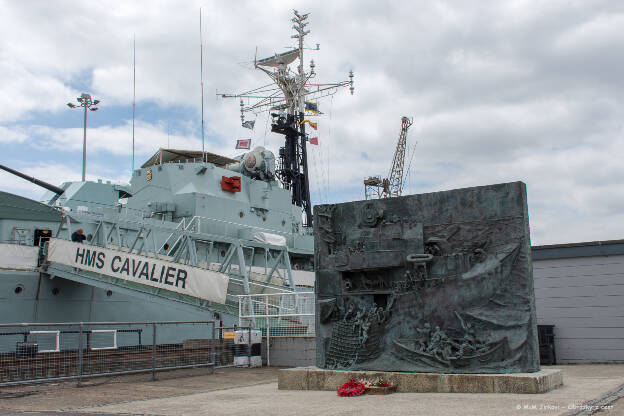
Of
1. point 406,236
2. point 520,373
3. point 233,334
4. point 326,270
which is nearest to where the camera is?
point 520,373

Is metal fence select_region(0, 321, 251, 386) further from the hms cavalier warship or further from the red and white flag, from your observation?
the red and white flag

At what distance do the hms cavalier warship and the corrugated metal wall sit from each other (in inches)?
336

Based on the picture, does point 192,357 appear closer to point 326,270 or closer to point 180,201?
point 326,270

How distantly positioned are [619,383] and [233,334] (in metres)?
9.39

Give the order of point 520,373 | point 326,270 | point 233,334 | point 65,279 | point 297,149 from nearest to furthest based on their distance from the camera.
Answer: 1. point 520,373
2. point 326,270
3. point 233,334
4. point 65,279
5. point 297,149

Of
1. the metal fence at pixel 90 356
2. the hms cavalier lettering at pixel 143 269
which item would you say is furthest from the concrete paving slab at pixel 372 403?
the hms cavalier lettering at pixel 143 269

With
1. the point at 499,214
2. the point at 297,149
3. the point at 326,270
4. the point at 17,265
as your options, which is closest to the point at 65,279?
the point at 17,265

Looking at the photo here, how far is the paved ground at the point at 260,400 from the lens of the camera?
22.7ft

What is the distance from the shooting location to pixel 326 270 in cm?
995

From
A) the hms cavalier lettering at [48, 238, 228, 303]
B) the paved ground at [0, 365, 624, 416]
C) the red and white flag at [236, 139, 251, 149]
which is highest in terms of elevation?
the red and white flag at [236, 139, 251, 149]

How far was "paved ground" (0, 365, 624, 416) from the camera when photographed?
6.91 metres

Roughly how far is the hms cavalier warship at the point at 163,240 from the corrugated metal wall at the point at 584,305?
8.54 metres

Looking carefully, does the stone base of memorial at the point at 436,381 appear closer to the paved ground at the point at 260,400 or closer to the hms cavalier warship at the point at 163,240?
the paved ground at the point at 260,400

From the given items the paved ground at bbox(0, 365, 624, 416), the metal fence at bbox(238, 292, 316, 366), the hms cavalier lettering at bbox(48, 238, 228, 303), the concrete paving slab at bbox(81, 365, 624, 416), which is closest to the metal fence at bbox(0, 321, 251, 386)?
the paved ground at bbox(0, 365, 624, 416)
